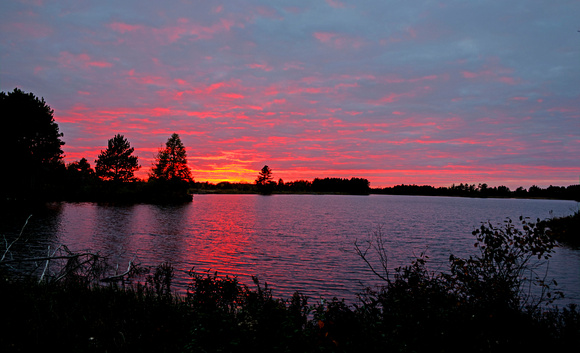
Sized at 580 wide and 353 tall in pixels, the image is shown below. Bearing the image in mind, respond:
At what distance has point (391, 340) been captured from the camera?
6727 millimetres

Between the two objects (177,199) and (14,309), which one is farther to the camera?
(177,199)

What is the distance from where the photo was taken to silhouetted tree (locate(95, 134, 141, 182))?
317ft

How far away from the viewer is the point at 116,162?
9738 centimetres

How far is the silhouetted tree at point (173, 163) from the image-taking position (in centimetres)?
10075

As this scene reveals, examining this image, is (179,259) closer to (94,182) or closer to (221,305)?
(221,305)

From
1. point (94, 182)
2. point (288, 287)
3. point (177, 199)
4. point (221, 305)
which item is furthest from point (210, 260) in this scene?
point (94, 182)

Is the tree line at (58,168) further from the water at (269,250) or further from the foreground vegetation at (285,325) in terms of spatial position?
the foreground vegetation at (285,325)

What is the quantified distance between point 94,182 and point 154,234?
7516 cm

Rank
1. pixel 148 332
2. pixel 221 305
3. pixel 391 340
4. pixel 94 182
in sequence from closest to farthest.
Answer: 1. pixel 391 340
2. pixel 148 332
3. pixel 221 305
4. pixel 94 182

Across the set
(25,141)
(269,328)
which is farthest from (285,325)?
(25,141)

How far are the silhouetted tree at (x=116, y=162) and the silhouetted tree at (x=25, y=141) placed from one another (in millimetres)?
33709

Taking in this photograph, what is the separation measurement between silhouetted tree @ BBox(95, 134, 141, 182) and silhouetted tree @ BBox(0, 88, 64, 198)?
111ft

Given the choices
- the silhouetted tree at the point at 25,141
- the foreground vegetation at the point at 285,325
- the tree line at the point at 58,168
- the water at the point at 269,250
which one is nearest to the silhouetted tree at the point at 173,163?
the tree line at the point at 58,168

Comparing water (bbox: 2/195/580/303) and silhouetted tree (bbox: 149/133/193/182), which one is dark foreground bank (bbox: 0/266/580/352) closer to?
water (bbox: 2/195/580/303)
